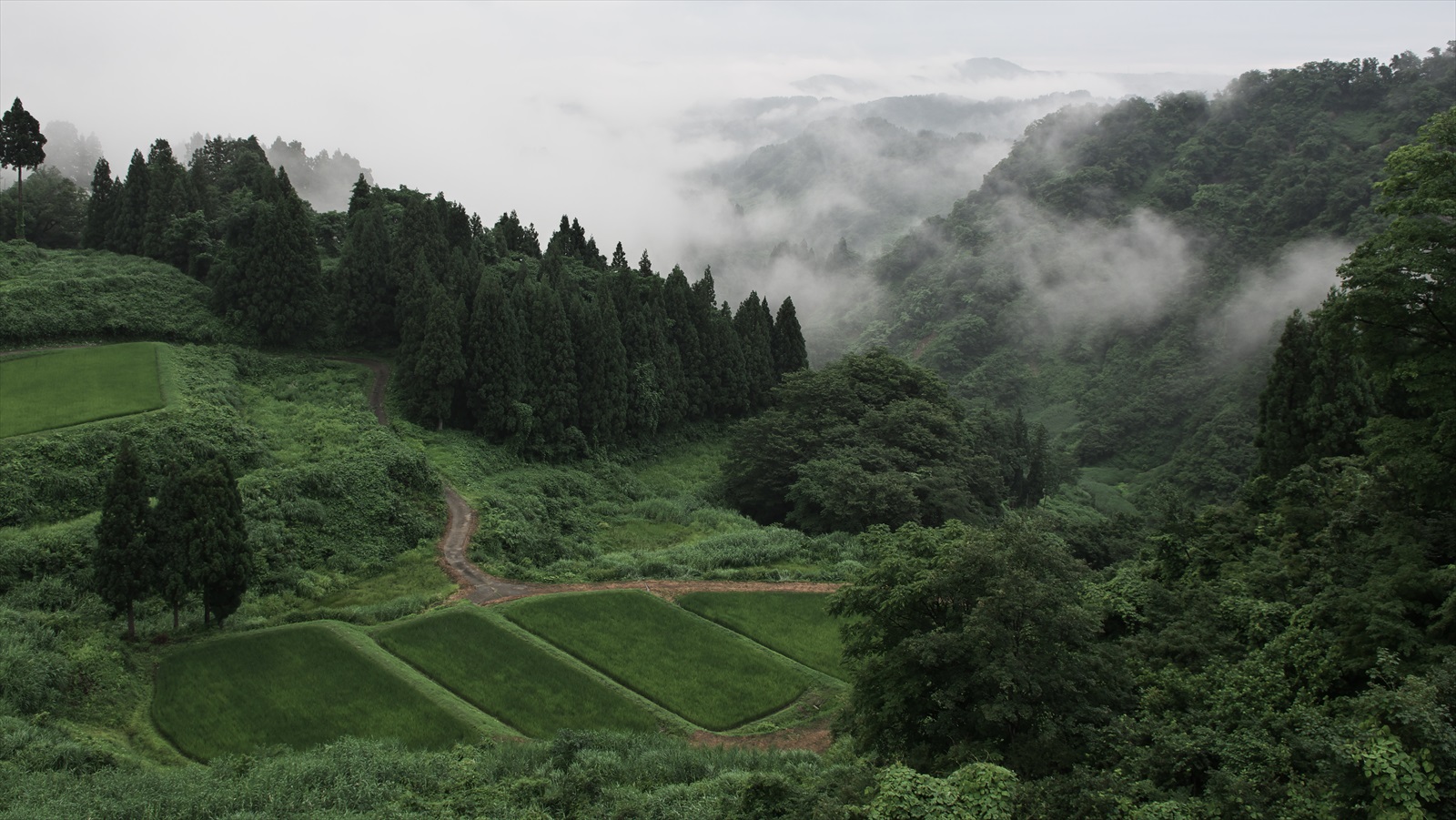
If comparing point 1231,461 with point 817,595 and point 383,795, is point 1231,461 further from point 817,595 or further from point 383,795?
point 383,795

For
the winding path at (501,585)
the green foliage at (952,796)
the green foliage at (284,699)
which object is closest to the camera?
the green foliage at (952,796)

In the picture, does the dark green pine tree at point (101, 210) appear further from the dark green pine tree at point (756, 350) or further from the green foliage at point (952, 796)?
the green foliage at point (952, 796)

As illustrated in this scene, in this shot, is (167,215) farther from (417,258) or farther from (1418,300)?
(1418,300)

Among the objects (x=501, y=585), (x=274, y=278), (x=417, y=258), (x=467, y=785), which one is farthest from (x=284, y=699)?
(x=417, y=258)

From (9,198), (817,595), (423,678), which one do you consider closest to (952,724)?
(423,678)

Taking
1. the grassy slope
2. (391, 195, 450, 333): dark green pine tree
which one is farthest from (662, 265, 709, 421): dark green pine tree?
the grassy slope

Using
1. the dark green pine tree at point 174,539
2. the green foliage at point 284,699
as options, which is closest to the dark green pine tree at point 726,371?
the green foliage at point 284,699
